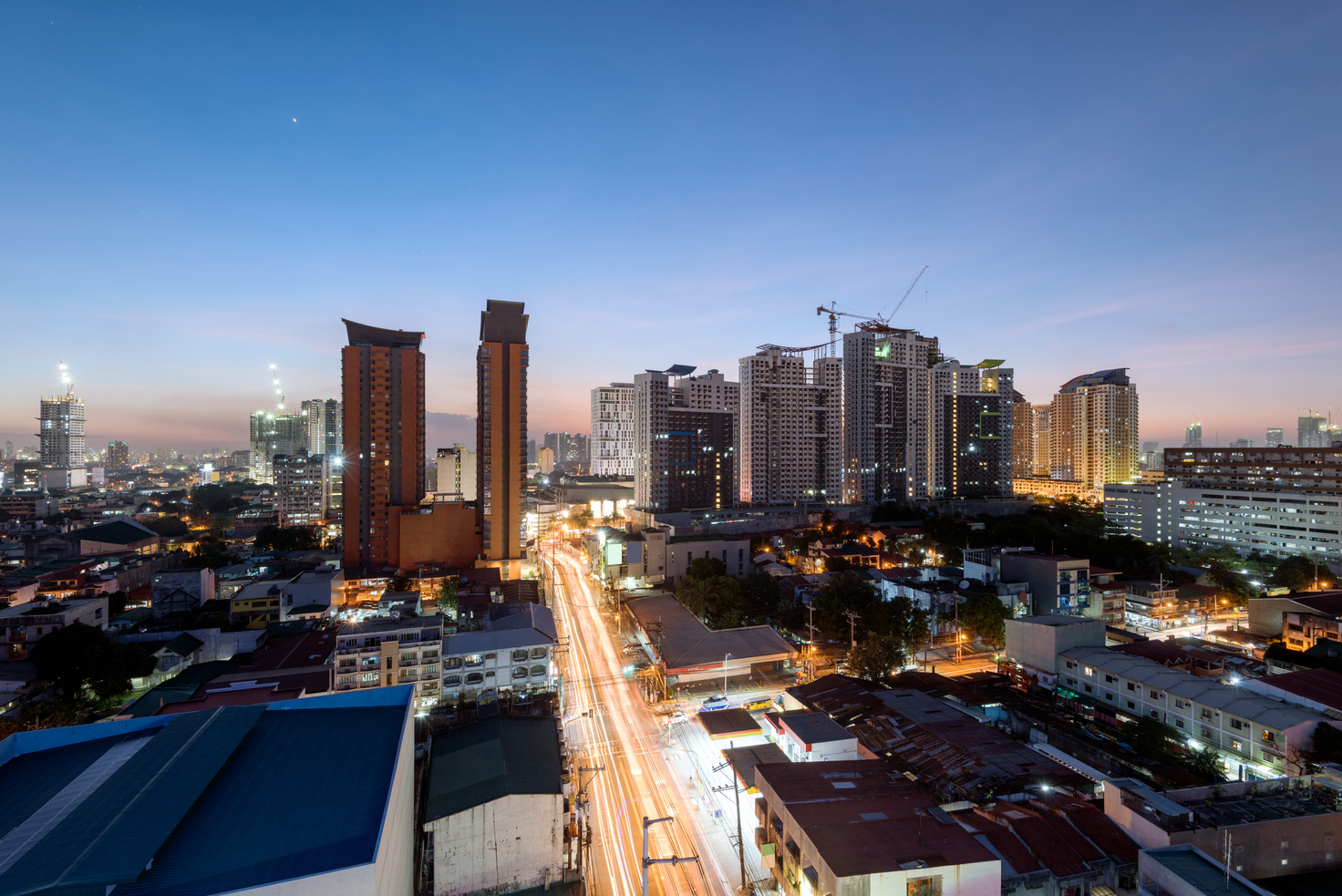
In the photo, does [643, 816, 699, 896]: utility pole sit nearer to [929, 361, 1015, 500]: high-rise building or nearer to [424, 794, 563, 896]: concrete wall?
[424, 794, 563, 896]: concrete wall

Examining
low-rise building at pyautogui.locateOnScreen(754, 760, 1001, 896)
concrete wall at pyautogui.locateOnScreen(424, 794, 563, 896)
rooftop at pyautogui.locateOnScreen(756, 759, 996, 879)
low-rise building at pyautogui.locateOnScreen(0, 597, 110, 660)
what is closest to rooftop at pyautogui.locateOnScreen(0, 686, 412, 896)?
concrete wall at pyautogui.locateOnScreen(424, 794, 563, 896)

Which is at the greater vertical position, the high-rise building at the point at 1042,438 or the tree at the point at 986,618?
the high-rise building at the point at 1042,438

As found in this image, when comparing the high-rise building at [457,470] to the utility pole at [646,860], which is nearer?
the utility pole at [646,860]

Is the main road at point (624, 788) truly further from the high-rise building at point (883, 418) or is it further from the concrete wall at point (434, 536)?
the high-rise building at point (883, 418)

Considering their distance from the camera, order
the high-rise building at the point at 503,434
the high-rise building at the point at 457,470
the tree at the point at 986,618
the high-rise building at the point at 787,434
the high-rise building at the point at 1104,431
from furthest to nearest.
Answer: the high-rise building at the point at 457,470 < the high-rise building at the point at 1104,431 < the high-rise building at the point at 787,434 < the high-rise building at the point at 503,434 < the tree at the point at 986,618

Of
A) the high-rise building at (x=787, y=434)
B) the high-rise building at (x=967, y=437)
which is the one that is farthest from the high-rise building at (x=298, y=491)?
the high-rise building at (x=967, y=437)

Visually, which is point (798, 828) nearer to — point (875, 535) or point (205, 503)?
point (875, 535)
